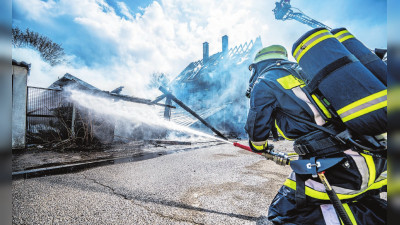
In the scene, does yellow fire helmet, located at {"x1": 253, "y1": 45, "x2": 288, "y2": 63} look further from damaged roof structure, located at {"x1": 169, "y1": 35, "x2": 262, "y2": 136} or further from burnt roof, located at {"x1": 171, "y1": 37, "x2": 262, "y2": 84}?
burnt roof, located at {"x1": 171, "y1": 37, "x2": 262, "y2": 84}

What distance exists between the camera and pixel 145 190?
2.90 meters

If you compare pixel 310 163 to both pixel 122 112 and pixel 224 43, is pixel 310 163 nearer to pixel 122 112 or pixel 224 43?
pixel 122 112

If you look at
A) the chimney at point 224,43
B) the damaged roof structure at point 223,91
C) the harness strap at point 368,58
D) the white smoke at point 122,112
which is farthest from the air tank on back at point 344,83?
the chimney at point 224,43

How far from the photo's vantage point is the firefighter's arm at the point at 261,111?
6.49ft

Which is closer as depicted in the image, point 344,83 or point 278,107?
point 344,83

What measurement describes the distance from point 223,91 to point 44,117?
52.5ft

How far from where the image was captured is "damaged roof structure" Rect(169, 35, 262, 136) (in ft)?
58.4

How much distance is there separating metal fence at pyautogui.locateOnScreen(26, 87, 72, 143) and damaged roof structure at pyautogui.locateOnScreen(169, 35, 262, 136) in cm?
941

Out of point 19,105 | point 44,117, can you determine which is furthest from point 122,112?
point 19,105

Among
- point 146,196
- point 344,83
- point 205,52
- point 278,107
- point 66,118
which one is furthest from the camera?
point 205,52

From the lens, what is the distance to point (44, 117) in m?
7.46

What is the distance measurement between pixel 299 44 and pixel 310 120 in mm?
728

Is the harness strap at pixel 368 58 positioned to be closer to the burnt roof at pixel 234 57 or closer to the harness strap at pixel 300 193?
the harness strap at pixel 300 193

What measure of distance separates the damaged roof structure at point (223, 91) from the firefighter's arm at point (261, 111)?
13.7m
